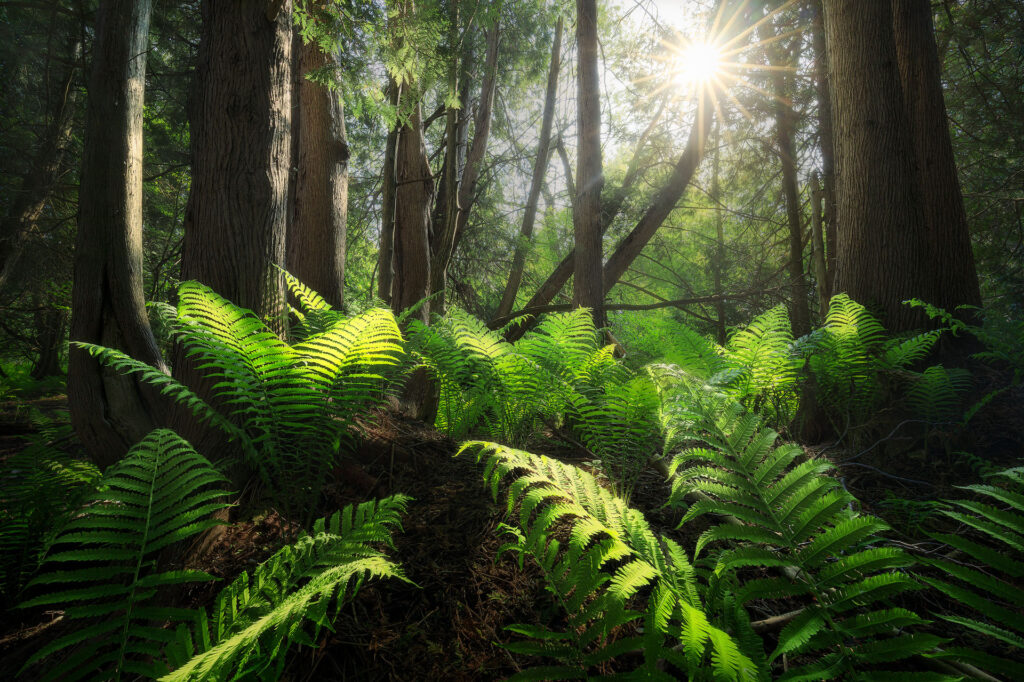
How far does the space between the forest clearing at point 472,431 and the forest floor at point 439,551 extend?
0.5 inches

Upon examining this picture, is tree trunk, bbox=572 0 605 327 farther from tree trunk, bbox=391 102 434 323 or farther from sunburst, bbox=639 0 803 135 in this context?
sunburst, bbox=639 0 803 135

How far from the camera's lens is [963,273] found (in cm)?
300

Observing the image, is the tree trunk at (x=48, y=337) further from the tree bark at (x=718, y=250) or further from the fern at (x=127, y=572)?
the tree bark at (x=718, y=250)

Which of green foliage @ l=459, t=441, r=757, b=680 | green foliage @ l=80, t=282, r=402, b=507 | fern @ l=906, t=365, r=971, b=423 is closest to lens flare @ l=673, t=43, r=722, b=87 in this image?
fern @ l=906, t=365, r=971, b=423

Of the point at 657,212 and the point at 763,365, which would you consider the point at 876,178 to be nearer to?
the point at 763,365

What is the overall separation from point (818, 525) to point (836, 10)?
14.1 ft

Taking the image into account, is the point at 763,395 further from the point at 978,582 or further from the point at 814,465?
the point at 978,582

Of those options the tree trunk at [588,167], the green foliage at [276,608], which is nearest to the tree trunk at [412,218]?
the tree trunk at [588,167]

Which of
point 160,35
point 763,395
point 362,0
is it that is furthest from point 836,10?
point 160,35

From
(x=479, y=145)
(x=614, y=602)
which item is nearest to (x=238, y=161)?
(x=614, y=602)

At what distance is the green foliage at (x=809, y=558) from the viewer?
808mm

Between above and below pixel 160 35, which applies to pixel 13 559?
below

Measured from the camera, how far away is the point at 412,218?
15.5ft

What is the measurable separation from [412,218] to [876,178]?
4.05m
